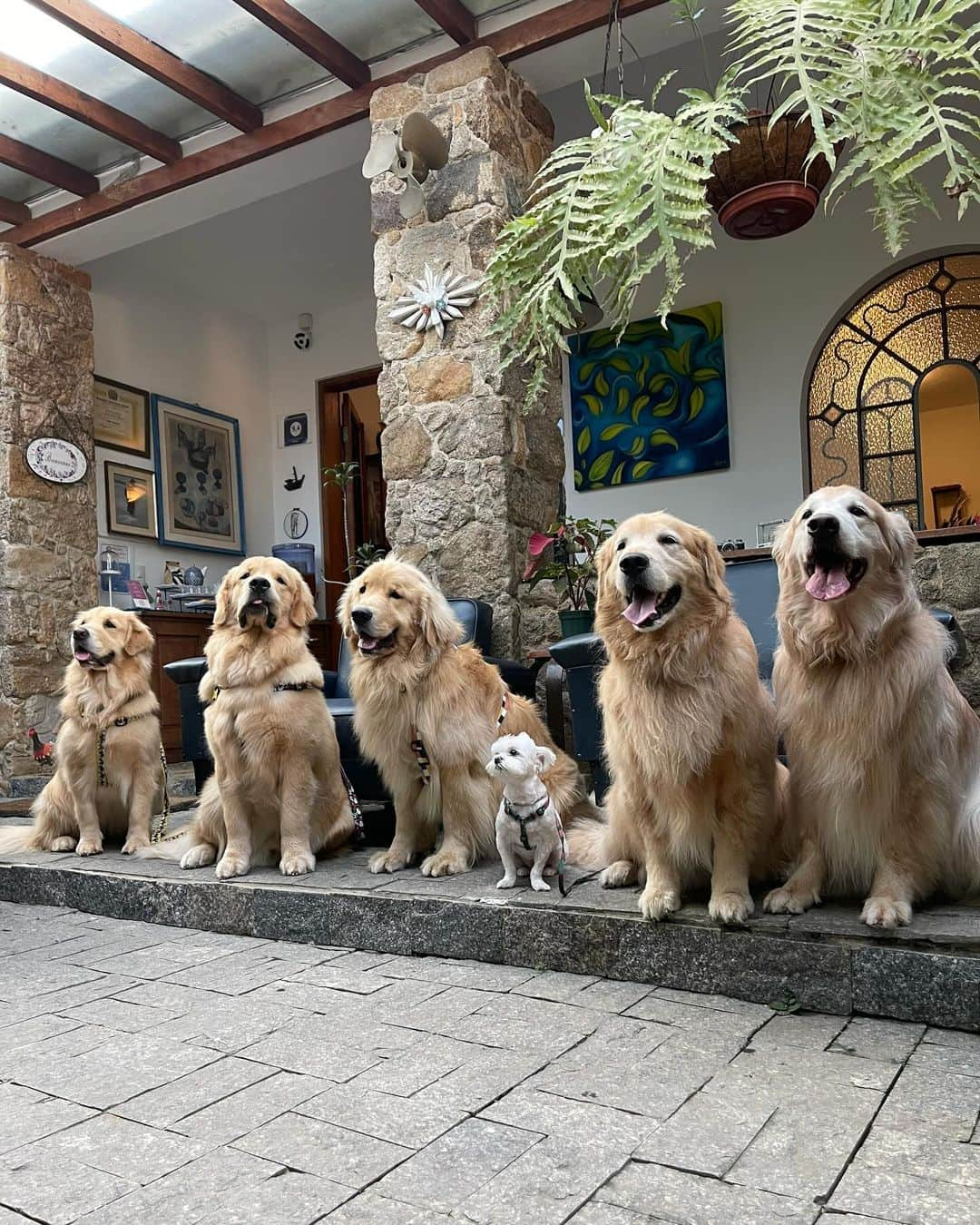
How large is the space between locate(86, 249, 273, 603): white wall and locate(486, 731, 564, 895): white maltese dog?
5.08 meters

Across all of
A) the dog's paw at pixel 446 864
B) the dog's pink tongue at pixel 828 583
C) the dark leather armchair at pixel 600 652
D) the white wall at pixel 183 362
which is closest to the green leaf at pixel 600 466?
the white wall at pixel 183 362

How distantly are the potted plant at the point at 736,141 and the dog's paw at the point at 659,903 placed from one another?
131cm

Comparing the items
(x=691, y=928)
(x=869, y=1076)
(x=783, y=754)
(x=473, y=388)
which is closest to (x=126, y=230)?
(x=473, y=388)

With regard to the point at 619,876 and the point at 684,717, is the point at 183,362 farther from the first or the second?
Answer: the point at 684,717

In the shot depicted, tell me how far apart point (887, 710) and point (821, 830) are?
0.33 meters

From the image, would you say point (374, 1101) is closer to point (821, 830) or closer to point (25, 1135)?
point (25, 1135)

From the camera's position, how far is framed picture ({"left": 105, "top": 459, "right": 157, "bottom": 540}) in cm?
690

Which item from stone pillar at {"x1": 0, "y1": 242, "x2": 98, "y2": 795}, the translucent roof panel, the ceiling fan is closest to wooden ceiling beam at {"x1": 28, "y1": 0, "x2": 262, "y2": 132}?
the translucent roof panel

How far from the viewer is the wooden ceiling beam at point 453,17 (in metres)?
4.03

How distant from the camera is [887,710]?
6.43ft

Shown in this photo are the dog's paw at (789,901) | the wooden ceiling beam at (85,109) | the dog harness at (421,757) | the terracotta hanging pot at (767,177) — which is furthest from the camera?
the wooden ceiling beam at (85,109)

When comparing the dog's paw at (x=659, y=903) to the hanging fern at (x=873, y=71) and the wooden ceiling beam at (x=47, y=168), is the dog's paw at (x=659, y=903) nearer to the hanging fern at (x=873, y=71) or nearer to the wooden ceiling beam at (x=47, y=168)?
the hanging fern at (x=873, y=71)

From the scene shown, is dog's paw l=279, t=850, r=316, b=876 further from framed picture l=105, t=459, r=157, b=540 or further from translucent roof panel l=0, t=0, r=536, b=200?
framed picture l=105, t=459, r=157, b=540

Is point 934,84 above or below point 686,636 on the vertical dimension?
above
